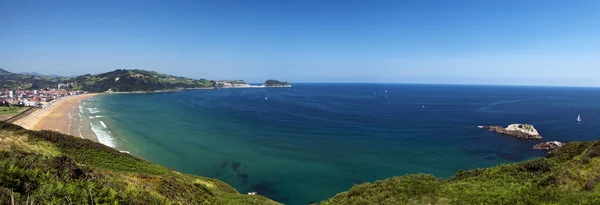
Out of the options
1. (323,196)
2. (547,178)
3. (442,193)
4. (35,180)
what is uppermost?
(35,180)

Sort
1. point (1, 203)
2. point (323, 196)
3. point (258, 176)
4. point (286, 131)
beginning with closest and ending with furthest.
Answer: point (1, 203) → point (323, 196) → point (258, 176) → point (286, 131)

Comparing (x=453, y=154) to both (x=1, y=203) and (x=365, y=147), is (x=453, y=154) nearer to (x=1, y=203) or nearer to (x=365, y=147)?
(x=365, y=147)

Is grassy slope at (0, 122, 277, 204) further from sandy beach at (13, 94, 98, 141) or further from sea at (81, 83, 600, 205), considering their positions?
sandy beach at (13, 94, 98, 141)

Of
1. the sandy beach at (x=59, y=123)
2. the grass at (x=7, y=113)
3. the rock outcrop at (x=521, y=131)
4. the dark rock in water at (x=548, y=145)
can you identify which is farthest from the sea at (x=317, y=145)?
the grass at (x=7, y=113)

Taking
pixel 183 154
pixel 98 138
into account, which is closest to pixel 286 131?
pixel 183 154

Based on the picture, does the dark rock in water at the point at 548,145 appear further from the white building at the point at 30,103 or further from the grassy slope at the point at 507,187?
the white building at the point at 30,103

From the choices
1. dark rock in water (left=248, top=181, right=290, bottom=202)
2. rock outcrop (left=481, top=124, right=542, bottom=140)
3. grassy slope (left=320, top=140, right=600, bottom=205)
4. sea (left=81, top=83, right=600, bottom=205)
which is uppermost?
grassy slope (left=320, top=140, right=600, bottom=205)

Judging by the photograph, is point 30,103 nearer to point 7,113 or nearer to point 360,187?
point 7,113

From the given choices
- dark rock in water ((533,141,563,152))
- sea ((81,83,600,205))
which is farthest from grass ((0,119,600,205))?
dark rock in water ((533,141,563,152))
